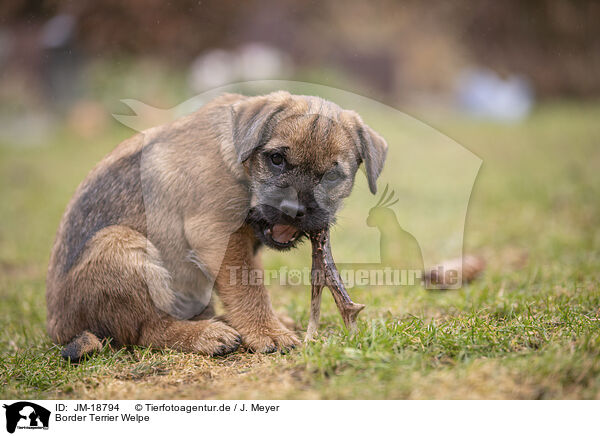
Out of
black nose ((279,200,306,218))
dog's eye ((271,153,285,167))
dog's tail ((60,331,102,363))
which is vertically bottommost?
dog's tail ((60,331,102,363))

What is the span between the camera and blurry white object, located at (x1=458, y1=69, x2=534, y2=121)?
14.7m

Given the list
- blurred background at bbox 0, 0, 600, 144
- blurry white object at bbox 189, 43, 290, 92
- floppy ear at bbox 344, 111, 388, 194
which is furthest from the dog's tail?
blurry white object at bbox 189, 43, 290, 92

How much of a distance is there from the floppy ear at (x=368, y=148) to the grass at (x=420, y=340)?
1009 millimetres

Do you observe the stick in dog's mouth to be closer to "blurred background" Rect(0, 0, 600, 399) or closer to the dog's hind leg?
"blurred background" Rect(0, 0, 600, 399)

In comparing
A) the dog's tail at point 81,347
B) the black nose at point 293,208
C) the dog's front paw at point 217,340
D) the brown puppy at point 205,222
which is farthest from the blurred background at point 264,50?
the dog's tail at point 81,347

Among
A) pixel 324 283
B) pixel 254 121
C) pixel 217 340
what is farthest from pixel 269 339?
pixel 254 121

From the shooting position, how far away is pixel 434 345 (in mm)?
3143

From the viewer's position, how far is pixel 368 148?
3.64 metres

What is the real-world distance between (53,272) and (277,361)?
187cm

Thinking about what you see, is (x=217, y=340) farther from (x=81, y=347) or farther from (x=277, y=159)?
(x=277, y=159)

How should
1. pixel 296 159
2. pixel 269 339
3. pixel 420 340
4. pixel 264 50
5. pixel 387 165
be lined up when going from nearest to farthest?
pixel 420 340
pixel 296 159
pixel 269 339
pixel 387 165
pixel 264 50

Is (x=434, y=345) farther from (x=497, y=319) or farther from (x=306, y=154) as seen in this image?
(x=306, y=154)

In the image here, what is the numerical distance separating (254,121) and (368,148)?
80 cm
